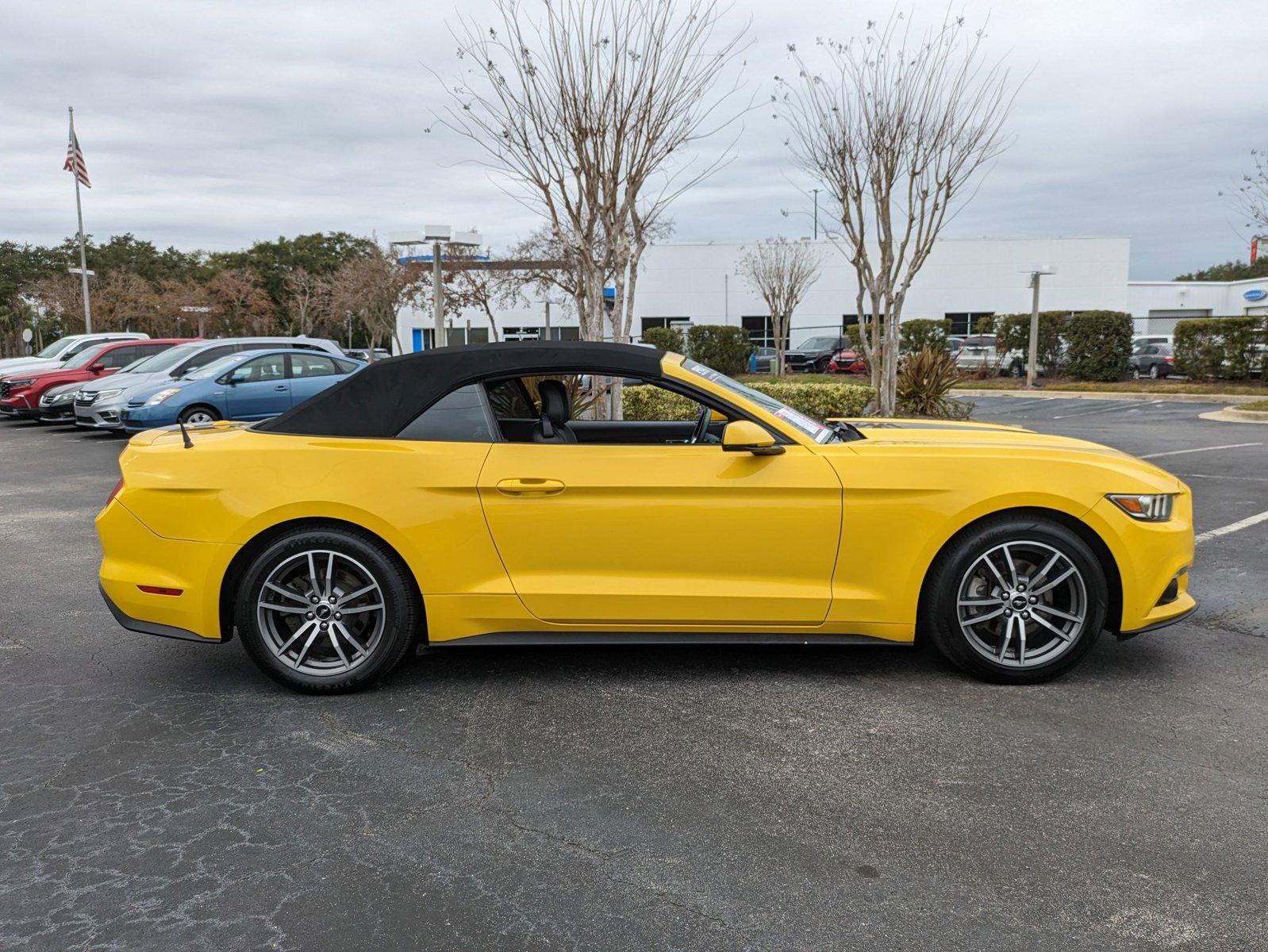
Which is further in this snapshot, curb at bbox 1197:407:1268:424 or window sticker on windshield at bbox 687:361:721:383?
curb at bbox 1197:407:1268:424

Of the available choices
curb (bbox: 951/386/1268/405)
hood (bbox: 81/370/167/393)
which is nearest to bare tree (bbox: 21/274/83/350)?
hood (bbox: 81/370/167/393)

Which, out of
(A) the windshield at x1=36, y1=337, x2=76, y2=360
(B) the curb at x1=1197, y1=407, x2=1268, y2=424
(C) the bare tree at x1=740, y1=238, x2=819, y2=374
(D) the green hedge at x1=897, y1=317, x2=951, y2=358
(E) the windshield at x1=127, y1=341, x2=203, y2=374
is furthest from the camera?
(C) the bare tree at x1=740, y1=238, x2=819, y2=374

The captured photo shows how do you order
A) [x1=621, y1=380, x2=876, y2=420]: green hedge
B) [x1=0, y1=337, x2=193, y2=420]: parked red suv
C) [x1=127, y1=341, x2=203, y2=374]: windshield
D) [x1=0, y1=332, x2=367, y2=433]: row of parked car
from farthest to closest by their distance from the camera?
[x1=0, y1=337, x2=193, y2=420]: parked red suv, [x1=127, y1=341, x2=203, y2=374]: windshield, [x1=0, y1=332, x2=367, y2=433]: row of parked car, [x1=621, y1=380, x2=876, y2=420]: green hedge

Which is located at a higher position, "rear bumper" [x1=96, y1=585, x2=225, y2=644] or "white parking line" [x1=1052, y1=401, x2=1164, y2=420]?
"white parking line" [x1=1052, y1=401, x2=1164, y2=420]

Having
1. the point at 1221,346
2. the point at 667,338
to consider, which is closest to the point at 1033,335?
the point at 1221,346

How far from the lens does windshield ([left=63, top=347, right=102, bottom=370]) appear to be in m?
19.9

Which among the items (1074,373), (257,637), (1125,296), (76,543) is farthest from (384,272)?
(257,637)

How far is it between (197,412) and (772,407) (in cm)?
1258

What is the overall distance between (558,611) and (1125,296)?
4624 centimetres

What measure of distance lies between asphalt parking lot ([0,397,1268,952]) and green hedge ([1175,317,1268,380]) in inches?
938

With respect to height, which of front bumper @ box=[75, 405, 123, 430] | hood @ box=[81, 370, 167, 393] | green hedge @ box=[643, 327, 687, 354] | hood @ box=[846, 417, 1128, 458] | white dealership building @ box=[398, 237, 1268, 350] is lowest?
front bumper @ box=[75, 405, 123, 430]

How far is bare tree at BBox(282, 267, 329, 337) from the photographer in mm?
51844

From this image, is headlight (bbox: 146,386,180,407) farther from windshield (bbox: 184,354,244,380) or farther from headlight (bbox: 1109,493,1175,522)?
headlight (bbox: 1109,493,1175,522)

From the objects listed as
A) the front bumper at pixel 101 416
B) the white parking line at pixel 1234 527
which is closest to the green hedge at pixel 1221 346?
the white parking line at pixel 1234 527
